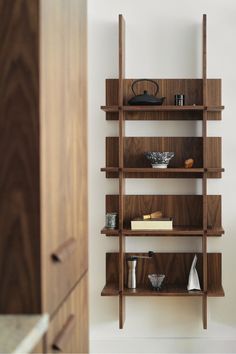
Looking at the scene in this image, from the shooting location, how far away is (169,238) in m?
3.76

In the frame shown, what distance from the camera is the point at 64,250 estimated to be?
1.21 metres

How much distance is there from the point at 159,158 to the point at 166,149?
20 centimetres

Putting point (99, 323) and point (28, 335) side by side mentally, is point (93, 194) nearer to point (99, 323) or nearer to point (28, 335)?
point (99, 323)

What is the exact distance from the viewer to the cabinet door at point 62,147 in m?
A: 1.04

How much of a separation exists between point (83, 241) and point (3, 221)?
0.56 m

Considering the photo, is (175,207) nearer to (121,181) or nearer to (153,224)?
(153,224)

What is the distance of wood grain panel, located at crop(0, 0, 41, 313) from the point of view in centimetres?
100

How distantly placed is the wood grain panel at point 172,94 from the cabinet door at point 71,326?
89.8 inches

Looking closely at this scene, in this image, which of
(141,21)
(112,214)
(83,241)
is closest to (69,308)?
(83,241)

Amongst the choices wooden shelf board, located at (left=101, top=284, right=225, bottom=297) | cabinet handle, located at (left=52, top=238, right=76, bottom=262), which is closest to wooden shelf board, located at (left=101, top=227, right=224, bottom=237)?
wooden shelf board, located at (left=101, top=284, right=225, bottom=297)

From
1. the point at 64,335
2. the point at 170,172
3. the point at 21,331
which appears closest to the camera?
the point at 21,331

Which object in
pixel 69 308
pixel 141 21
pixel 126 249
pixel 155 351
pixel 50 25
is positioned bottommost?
pixel 155 351

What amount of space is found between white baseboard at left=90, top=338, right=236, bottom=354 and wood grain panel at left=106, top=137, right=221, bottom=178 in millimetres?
1123

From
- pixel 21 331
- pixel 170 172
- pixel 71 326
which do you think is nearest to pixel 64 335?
pixel 71 326
